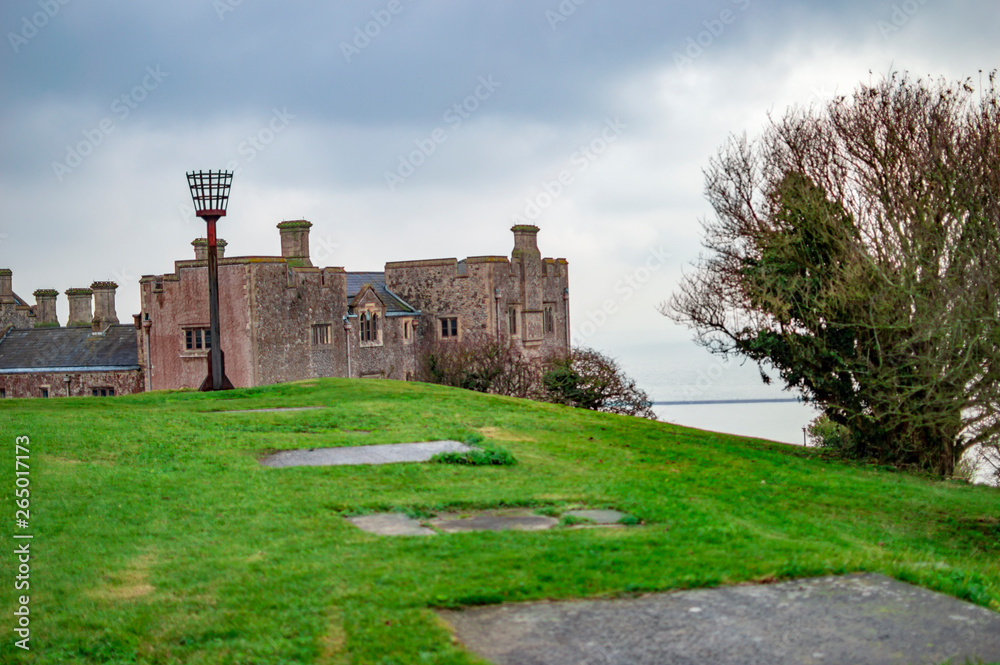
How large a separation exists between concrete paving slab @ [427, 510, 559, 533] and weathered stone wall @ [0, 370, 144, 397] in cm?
4082

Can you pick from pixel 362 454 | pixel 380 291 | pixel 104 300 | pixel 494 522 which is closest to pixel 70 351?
pixel 104 300

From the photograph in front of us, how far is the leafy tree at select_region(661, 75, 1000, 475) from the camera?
19047 mm

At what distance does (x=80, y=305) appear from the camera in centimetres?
5822

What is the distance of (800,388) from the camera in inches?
992

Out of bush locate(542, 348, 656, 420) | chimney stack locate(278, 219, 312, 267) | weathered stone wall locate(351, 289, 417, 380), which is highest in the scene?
chimney stack locate(278, 219, 312, 267)

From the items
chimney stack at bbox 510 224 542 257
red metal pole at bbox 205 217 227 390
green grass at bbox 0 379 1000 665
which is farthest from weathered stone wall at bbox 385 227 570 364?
green grass at bbox 0 379 1000 665

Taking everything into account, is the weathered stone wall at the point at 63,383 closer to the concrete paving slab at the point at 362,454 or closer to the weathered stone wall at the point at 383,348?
the weathered stone wall at the point at 383,348

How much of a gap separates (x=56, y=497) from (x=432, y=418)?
861cm

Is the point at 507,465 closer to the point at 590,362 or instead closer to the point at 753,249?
the point at 753,249

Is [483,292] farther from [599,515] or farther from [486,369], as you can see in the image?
[599,515]

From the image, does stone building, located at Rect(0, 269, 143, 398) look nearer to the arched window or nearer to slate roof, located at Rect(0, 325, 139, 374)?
slate roof, located at Rect(0, 325, 139, 374)

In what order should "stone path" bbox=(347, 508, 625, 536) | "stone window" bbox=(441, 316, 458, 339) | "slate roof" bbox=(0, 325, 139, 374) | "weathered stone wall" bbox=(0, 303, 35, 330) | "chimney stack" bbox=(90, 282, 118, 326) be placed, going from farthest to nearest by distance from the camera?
"weathered stone wall" bbox=(0, 303, 35, 330) → "chimney stack" bbox=(90, 282, 118, 326) → "stone window" bbox=(441, 316, 458, 339) → "slate roof" bbox=(0, 325, 139, 374) → "stone path" bbox=(347, 508, 625, 536)

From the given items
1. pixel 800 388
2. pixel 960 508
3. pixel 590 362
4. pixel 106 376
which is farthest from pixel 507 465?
pixel 106 376

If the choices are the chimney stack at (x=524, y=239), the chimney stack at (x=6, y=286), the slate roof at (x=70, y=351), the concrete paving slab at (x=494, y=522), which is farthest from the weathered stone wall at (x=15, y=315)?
the concrete paving slab at (x=494, y=522)
